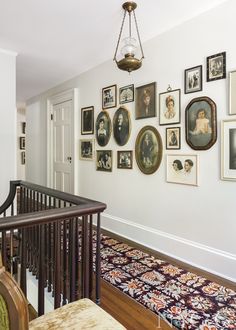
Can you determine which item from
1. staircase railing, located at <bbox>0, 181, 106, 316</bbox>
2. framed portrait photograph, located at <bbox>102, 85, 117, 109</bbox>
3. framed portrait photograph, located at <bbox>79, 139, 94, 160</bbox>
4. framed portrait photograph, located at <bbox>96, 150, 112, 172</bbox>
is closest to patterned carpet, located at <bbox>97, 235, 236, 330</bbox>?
staircase railing, located at <bbox>0, 181, 106, 316</bbox>

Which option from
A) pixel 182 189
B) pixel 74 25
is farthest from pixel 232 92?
pixel 74 25

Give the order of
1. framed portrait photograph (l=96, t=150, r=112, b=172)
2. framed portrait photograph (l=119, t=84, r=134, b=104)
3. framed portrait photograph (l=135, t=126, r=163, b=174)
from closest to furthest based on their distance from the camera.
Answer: framed portrait photograph (l=135, t=126, r=163, b=174) < framed portrait photograph (l=119, t=84, r=134, b=104) < framed portrait photograph (l=96, t=150, r=112, b=172)

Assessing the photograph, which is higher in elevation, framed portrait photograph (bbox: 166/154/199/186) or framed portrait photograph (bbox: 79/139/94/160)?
framed portrait photograph (bbox: 79/139/94/160)

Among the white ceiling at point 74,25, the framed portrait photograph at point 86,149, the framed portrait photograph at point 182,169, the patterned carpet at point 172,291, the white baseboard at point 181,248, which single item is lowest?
the patterned carpet at point 172,291

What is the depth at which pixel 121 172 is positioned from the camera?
142 inches

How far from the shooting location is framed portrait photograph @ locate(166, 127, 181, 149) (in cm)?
281

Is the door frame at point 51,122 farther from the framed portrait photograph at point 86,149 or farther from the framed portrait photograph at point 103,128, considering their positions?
the framed portrait photograph at point 103,128

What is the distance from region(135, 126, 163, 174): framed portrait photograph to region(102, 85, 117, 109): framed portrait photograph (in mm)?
730

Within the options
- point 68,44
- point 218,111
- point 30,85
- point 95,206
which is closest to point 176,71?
point 218,111

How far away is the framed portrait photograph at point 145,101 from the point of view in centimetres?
307

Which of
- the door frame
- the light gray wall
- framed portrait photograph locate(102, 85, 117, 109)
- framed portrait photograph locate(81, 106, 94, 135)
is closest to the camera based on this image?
the light gray wall

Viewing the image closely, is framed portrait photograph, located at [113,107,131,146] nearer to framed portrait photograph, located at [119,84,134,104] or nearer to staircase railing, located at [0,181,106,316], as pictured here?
framed portrait photograph, located at [119,84,134,104]

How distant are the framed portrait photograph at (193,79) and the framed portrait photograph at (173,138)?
413 mm

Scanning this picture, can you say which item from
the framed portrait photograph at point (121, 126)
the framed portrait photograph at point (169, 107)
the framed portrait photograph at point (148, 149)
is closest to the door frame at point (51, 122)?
the framed portrait photograph at point (121, 126)
